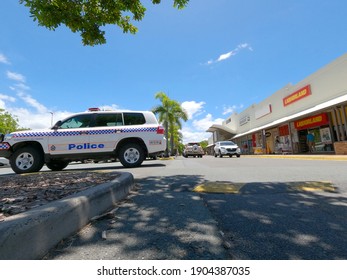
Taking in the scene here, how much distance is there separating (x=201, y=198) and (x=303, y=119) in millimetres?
21412

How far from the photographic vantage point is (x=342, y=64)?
51.0 feet

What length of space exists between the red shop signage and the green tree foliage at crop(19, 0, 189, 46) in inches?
685

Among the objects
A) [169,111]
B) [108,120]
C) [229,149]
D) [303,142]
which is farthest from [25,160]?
→ [169,111]

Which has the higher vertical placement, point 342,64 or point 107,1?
point 342,64

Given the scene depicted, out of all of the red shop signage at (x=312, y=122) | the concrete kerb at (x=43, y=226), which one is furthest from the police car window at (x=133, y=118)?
the red shop signage at (x=312, y=122)

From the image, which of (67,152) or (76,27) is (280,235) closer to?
(76,27)

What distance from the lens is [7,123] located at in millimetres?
48562

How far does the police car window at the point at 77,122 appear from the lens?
313 inches

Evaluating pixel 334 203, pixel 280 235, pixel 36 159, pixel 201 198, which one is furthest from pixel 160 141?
pixel 280 235

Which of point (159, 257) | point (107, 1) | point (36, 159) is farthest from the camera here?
point (36, 159)

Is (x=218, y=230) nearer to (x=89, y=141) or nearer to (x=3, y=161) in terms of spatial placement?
(x=89, y=141)

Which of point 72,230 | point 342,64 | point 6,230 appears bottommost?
point 72,230

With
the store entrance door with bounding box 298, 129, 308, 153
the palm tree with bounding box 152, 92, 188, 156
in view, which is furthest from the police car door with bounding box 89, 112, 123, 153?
the palm tree with bounding box 152, 92, 188, 156

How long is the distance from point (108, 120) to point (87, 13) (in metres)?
3.59
